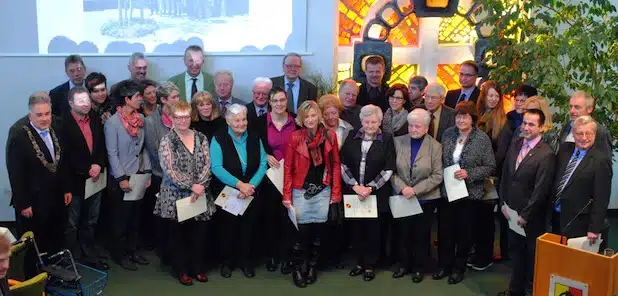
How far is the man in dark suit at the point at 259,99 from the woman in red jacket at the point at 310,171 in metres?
0.58

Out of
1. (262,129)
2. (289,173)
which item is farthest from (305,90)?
(289,173)

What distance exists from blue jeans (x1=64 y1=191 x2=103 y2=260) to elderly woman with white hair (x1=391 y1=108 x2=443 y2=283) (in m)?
2.24

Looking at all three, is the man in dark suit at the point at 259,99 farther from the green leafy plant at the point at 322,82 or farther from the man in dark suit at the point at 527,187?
the man in dark suit at the point at 527,187

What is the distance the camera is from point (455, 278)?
489cm

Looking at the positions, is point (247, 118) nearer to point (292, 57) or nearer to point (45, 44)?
point (292, 57)

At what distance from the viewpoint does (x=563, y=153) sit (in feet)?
13.5

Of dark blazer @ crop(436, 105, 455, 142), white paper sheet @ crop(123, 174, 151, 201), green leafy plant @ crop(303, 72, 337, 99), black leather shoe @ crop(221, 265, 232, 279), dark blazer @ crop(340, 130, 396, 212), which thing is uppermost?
green leafy plant @ crop(303, 72, 337, 99)

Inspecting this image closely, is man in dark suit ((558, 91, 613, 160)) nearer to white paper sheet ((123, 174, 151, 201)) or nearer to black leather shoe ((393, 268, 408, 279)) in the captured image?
black leather shoe ((393, 268, 408, 279))

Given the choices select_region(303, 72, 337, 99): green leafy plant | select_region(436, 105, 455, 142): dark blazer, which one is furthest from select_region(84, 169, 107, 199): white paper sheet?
select_region(436, 105, 455, 142): dark blazer

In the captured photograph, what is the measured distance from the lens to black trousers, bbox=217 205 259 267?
4820 mm

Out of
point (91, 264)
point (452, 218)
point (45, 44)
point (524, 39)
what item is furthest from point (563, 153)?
point (45, 44)

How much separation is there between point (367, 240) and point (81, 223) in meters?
2.16

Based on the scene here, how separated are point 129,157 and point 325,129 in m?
1.47

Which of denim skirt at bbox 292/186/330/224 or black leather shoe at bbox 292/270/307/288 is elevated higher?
denim skirt at bbox 292/186/330/224
